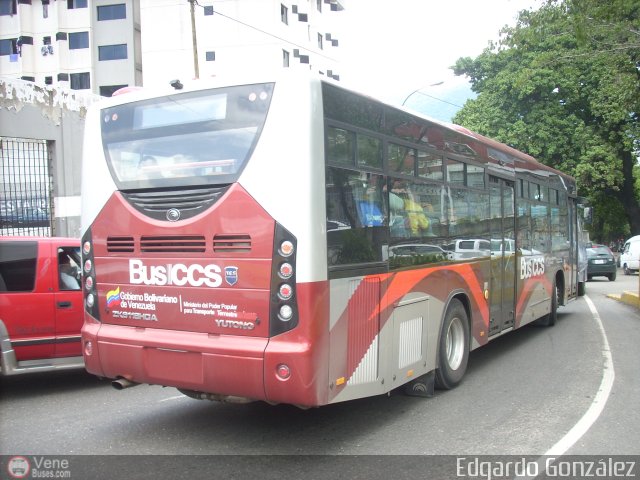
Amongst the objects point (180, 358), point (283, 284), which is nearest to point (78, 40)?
point (180, 358)

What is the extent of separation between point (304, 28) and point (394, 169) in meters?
44.5

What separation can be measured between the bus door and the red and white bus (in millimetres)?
2051

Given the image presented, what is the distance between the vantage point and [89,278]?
5.27 m

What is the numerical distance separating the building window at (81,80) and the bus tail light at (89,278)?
1782 inches

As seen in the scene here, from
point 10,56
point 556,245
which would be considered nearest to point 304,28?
point 10,56

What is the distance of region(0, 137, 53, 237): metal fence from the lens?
1338cm

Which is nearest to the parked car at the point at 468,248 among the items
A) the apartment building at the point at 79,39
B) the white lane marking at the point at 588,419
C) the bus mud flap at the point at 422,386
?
the bus mud flap at the point at 422,386

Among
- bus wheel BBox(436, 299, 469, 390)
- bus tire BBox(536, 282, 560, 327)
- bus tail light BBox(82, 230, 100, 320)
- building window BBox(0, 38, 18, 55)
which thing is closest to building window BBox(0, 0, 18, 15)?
building window BBox(0, 38, 18, 55)

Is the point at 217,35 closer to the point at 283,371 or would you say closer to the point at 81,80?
the point at 81,80

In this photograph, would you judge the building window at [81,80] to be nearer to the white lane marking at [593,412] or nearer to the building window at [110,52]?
the building window at [110,52]

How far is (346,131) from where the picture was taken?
4.72 meters

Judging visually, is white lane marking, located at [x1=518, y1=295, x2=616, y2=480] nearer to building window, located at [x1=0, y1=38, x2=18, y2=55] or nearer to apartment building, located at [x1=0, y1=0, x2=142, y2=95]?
apartment building, located at [x1=0, y1=0, x2=142, y2=95]

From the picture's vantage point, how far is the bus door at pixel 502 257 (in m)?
7.90

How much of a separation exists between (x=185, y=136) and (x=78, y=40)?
4714 centimetres
